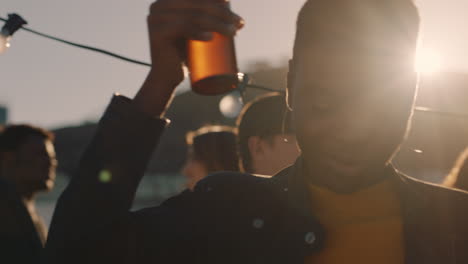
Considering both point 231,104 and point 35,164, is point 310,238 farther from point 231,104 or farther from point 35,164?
point 35,164

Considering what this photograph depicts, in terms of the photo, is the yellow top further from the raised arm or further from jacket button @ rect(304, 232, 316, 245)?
the raised arm

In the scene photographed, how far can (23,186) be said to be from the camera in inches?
201

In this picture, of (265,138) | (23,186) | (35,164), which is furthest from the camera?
(35,164)

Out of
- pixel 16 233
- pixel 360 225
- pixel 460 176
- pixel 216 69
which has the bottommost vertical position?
pixel 16 233

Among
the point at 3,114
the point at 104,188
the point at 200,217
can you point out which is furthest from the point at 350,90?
the point at 3,114

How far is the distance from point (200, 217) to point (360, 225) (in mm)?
433

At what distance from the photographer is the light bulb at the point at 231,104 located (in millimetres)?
2285

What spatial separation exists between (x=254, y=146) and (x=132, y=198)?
1.72m

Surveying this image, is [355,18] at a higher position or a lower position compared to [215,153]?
higher

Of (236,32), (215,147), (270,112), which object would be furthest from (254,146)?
(236,32)

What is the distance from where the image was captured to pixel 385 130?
1683mm

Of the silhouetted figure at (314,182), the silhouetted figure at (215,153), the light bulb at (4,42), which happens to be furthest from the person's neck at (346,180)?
the silhouetted figure at (215,153)

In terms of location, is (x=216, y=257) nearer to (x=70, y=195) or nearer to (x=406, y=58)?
(x=70, y=195)

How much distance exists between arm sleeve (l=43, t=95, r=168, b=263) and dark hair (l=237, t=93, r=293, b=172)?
1.70m
